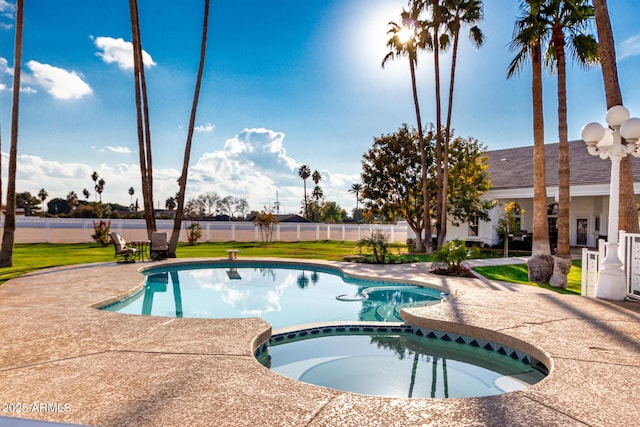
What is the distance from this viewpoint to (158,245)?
14.2 meters

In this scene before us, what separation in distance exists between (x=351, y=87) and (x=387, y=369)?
15.4 metres

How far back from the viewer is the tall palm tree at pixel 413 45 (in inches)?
701

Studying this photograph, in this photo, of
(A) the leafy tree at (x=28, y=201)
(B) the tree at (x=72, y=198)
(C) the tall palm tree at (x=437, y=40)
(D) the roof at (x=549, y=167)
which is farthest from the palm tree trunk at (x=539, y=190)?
(B) the tree at (x=72, y=198)

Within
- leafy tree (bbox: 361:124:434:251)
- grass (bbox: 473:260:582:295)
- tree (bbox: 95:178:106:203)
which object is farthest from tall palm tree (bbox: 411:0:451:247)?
tree (bbox: 95:178:106:203)

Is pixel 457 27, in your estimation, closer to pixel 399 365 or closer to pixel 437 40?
pixel 437 40

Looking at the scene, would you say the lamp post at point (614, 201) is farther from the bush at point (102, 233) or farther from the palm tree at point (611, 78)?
the bush at point (102, 233)

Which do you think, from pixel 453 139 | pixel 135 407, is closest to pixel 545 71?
pixel 453 139

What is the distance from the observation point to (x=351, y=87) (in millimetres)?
18359

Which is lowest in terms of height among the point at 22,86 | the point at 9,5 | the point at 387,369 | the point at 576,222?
the point at 387,369

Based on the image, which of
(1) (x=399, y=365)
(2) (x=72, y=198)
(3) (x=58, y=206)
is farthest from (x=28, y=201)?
(1) (x=399, y=365)

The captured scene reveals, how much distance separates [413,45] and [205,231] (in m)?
16.0

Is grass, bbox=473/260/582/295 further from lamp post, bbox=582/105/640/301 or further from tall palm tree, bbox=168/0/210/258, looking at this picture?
tall palm tree, bbox=168/0/210/258

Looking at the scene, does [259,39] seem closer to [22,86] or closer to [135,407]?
[22,86]

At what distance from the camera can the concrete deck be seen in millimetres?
2879
